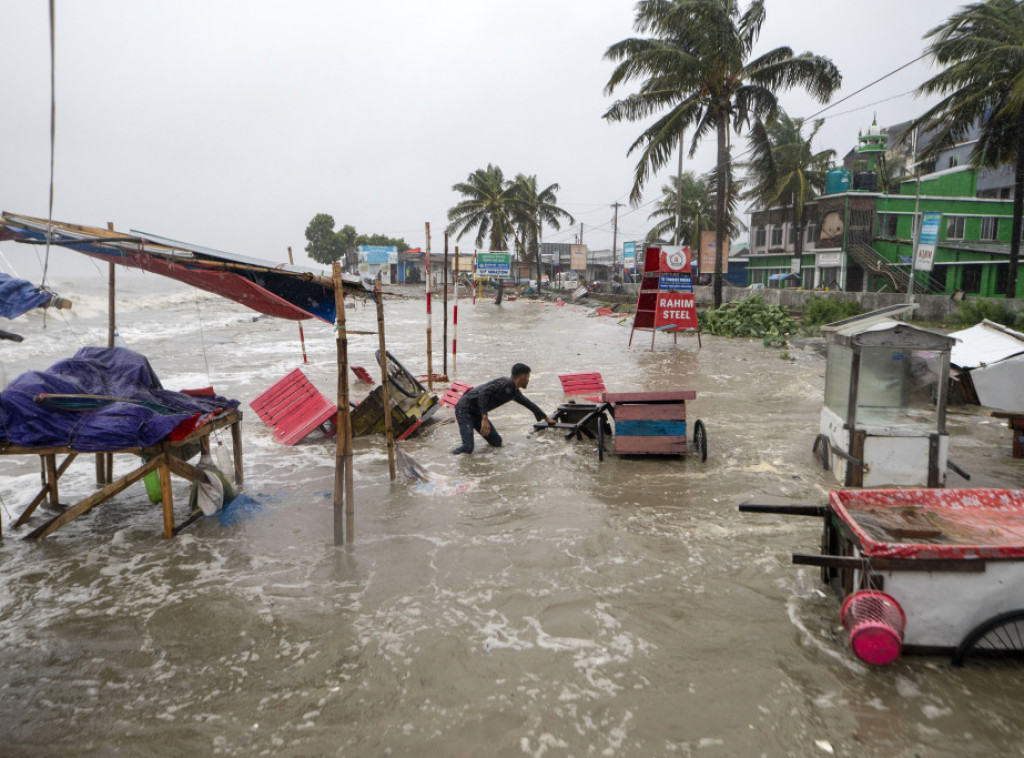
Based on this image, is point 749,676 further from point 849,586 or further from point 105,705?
point 105,705

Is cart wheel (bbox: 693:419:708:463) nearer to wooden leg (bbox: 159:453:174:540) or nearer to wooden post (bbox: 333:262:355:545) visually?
wooden post (bbox: 333:262:355:545)

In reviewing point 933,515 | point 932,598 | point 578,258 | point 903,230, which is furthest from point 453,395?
point 578,258

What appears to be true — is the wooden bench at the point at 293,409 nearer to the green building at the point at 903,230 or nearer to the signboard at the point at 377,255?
the green building at the point at 903,230

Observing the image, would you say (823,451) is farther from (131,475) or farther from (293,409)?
(131,475)

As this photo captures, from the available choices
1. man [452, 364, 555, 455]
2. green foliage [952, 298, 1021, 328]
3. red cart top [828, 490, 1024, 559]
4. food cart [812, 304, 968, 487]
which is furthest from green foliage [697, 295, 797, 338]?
red cart top [828, 490, 1024, 559]

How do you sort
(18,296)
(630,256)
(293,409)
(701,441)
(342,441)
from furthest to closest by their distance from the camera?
(630,256) < (293,409) < (701,441) < (342,441) < (18,296)

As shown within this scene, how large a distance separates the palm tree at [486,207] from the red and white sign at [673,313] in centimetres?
3329

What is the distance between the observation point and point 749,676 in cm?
395

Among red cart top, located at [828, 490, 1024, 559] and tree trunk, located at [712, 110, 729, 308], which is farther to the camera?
tree trunk, located at [712, 110, 729, 308]

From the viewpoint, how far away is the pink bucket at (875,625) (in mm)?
3689

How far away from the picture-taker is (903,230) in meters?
35.9

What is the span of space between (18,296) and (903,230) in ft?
132

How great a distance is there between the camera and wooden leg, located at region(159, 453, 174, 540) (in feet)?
19.3

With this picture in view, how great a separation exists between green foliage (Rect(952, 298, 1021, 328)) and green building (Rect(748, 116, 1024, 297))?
12.7 meters
